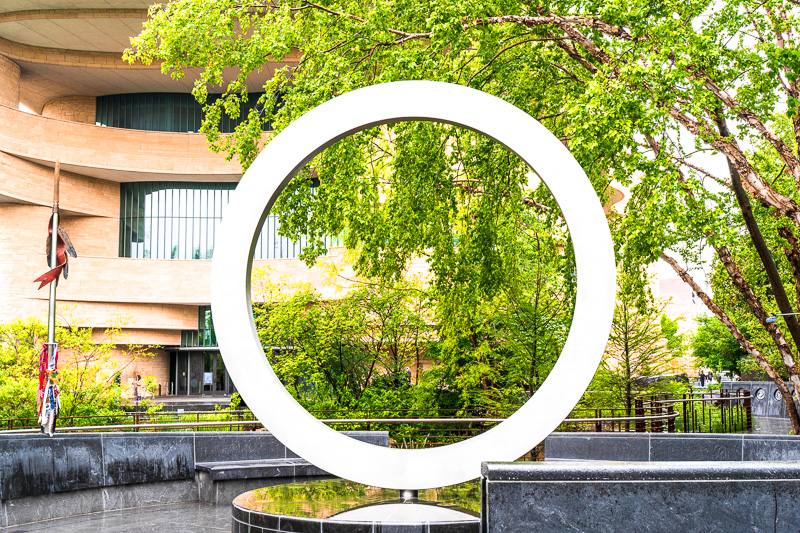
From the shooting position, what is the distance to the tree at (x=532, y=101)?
32.4ft

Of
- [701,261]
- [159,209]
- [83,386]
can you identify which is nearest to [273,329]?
[83,386]

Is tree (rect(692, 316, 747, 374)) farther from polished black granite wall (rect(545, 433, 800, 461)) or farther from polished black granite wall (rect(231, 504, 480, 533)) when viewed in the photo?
polished black granite wall (rect(231, 504, 480, 533))

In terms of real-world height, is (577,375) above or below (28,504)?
above

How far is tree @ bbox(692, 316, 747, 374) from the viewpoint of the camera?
33.2 m

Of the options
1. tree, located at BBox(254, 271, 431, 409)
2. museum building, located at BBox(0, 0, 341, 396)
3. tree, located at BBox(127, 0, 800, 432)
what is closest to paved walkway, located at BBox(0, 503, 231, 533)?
tree, located at BBox(127, 0, 800, 432)

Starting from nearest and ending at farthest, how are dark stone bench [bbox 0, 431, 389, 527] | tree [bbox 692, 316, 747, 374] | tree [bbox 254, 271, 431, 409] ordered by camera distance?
dark stone bench [bbox 0, 431, 389, 527] < tree [bbox 254, 271, 431, 409] < tree [bbox 692, 316, 747, 374]

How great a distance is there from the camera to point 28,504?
8.75m

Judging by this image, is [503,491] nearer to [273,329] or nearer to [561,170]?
[561,170]

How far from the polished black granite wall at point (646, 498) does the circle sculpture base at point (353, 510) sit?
6.03 feet

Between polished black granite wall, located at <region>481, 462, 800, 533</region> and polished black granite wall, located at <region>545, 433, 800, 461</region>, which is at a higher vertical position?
polished black granite wall, located at <region>481, 462, 800, 533</region>

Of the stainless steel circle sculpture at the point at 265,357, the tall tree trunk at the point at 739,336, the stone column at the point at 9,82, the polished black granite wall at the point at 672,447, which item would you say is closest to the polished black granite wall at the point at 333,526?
the stainless steel circle sculpture at the point at 265,357

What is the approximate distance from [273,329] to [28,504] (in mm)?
12343

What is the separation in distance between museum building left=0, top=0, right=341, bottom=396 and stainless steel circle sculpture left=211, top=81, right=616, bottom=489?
75.9 ft

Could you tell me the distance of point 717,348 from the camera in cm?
3638
